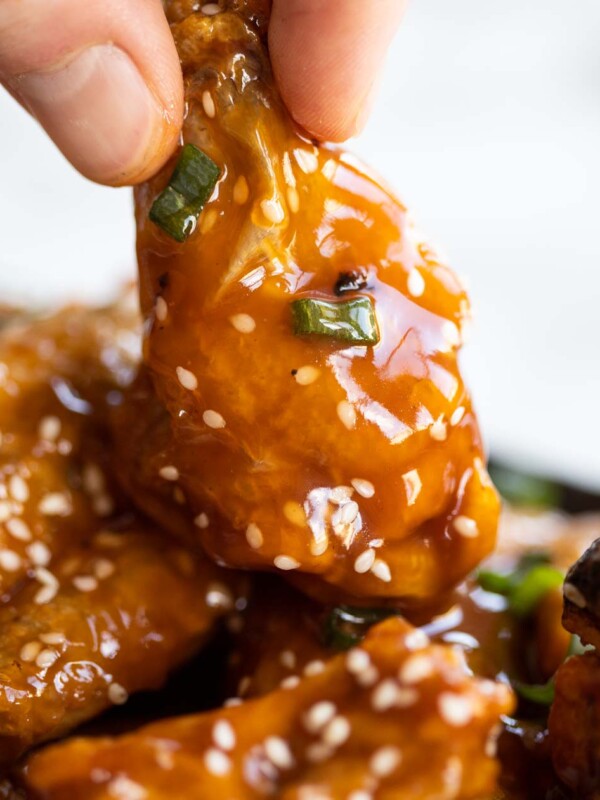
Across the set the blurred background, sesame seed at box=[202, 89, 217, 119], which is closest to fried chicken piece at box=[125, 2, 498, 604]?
sesame seed at box=[202, 89, 217, 119]

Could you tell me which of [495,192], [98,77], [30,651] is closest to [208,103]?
[98,77]

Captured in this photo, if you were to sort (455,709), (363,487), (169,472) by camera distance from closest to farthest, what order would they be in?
(455,709)
(363,487)
(169,472)

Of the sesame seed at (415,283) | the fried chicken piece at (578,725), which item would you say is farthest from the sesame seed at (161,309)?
the fried chicken piece at (578,725)

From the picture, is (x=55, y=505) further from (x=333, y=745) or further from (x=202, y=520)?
(x=333, y=745)

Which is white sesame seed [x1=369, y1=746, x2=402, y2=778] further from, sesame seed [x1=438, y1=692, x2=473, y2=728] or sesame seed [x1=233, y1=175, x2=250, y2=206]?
sesame seed [x1=233, y1=175, x2=250, y2=206]

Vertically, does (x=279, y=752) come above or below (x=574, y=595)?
below

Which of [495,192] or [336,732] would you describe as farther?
[495,192]

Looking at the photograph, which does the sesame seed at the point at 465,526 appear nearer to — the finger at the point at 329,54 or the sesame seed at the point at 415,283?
the sesame seed at the point at 415,283
